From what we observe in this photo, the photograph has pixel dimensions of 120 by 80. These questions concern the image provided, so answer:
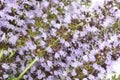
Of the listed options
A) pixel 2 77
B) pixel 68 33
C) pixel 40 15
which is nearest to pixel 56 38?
pixel 68 33

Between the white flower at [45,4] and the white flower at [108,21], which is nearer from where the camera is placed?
the white flower at [108,21]

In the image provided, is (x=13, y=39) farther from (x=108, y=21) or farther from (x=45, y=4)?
(x=108, y=21)

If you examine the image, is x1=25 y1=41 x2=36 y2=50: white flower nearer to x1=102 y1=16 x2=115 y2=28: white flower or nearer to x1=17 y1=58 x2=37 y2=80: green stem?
x1=17 y1=58 x2=37 y2=80: green stem

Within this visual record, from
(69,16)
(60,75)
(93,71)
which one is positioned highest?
(69,16)

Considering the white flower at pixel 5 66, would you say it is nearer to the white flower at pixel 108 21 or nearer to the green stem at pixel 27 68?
the green stem at pixel 27 68

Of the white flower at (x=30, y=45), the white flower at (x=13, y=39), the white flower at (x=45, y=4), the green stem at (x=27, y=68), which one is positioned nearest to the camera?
the white flower at (x=13, y=39)

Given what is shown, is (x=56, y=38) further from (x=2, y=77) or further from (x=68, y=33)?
(x=2, y=77)

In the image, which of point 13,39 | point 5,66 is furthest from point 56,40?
point 5,66

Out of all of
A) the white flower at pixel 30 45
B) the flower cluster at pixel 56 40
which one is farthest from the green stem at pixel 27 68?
the white flower at pixel 30 45
